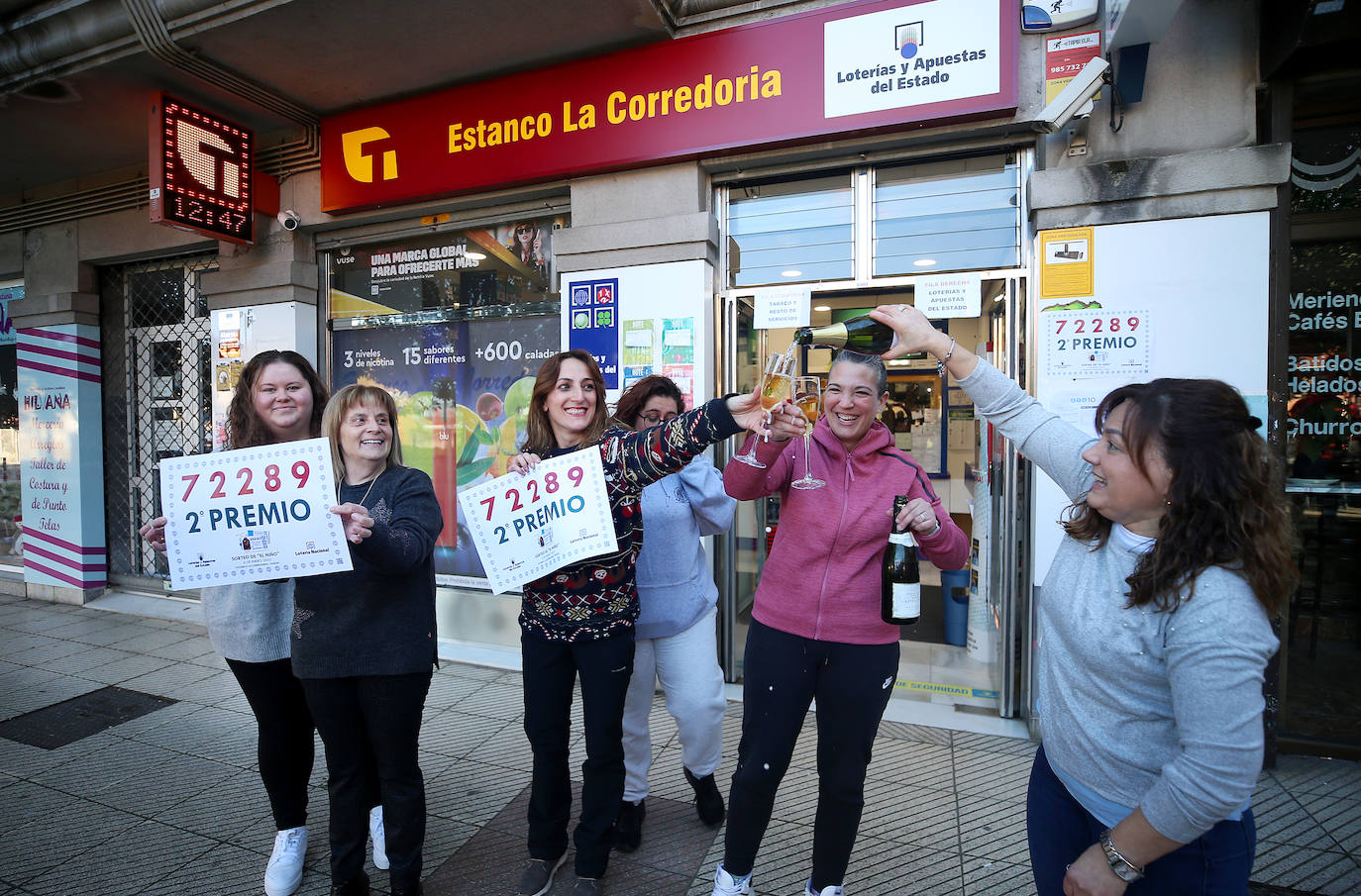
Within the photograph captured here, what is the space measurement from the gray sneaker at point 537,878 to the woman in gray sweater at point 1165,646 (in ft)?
5.77

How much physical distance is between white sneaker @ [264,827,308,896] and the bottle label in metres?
2.45

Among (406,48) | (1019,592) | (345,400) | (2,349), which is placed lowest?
(1019,592)

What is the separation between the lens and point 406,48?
4.50m

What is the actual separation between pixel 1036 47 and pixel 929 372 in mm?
2518

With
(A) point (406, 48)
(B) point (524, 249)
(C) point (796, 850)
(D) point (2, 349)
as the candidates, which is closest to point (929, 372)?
(B) point (524, 249)

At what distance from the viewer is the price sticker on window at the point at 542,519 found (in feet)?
7.56

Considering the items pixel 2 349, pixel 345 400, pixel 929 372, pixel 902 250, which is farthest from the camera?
pixel 2 349

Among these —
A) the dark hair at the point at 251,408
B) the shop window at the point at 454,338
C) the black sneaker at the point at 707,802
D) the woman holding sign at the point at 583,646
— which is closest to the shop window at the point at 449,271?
the shop window at the point at 454,338

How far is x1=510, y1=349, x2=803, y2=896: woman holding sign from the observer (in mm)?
2404

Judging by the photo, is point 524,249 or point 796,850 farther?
point 524,249

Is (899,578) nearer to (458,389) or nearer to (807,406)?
(807,406)

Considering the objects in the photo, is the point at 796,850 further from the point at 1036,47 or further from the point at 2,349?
the point at 2,349

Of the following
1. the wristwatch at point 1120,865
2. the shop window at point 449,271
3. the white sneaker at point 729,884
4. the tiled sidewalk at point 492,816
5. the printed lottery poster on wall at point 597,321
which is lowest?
the tiled sidewalk at point 492,816

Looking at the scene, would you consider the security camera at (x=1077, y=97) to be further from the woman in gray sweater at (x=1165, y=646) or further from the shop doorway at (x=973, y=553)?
the woman in gray sweater at (x=1165, y=646)
